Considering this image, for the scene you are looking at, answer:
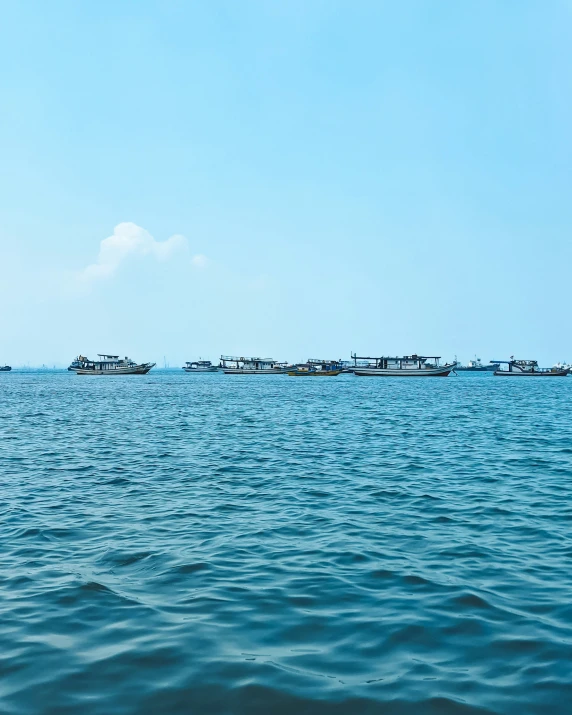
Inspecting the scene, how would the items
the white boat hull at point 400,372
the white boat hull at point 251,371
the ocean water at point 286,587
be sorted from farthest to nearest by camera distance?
the white boat hull at point 251,371, the white boat hull at point 400,372, the ocean water at point 286,587

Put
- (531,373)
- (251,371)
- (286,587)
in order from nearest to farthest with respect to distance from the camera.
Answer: (286,587)
(531,373)
(251,371)

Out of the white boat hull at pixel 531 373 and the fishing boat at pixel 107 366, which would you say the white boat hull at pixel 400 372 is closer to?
the white boat hull at pixel 531 373

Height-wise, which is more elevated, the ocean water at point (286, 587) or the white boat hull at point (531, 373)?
the white boat hull at point (531, 373)

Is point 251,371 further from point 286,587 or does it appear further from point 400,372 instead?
point 286,587

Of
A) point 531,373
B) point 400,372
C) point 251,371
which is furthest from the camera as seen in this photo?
point 251,371

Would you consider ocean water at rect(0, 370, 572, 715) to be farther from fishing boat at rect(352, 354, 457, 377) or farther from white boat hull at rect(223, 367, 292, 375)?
white boat hull at rect(223, 367, 292, 375)

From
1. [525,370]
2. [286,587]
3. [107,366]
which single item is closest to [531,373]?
[525,370]

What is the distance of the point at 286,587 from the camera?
852cm

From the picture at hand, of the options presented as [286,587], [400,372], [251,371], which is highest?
[400,372]

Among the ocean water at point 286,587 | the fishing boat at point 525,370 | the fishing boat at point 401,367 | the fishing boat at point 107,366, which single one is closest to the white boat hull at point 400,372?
the fishing boat at point 401,367

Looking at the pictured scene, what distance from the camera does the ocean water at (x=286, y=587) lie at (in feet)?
18.8

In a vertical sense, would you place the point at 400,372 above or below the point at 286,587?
above

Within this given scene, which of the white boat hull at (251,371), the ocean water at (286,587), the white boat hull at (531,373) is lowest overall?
the ocean water at (286,587)

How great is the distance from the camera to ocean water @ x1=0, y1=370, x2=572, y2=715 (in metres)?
5.74
